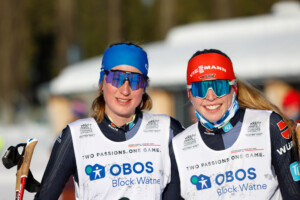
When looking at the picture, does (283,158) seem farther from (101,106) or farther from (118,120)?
(101,106)

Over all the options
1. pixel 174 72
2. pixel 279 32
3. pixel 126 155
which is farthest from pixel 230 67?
pixel 279 32

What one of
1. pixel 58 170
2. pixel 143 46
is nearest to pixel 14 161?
pixel 58 170

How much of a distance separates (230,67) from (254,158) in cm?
55

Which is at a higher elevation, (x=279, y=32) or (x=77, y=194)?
(x=279, y=32)

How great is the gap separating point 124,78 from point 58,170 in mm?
671

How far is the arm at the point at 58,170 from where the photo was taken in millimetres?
3307

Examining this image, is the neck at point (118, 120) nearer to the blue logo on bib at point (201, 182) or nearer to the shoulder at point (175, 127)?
the shoulder at point (175, 127)

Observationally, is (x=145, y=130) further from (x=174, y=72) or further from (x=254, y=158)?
(x=174, y=72)

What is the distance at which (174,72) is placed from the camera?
1589 cm

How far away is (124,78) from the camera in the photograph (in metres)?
3.41

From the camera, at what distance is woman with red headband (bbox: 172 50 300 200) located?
309cm

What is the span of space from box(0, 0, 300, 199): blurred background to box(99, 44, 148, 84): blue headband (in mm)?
313

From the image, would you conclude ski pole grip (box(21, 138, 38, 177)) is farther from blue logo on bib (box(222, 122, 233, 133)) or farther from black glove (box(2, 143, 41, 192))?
blue logo on bib (box(222, 122, 233, 133))

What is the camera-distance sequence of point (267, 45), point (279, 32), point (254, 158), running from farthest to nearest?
point (279, 32) → point (267, 45) → point (254, 158)
